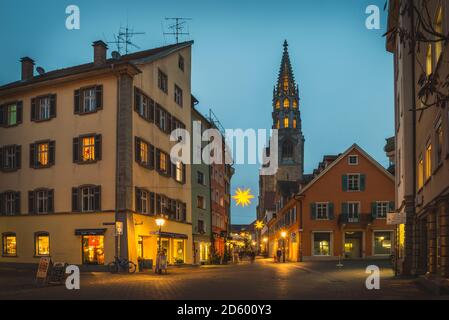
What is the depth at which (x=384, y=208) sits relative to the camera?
60.8 m

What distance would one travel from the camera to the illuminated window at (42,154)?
1577 inches

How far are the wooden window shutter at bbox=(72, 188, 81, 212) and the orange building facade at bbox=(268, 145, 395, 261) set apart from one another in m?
27.9

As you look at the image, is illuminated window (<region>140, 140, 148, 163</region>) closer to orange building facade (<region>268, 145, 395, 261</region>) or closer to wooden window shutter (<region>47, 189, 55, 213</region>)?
wooden window shutter (<region>47, 189, 55, 213</region>)

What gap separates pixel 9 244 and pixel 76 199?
677 centimetres

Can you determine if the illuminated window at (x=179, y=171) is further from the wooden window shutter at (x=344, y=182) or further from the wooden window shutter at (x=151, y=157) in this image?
the wooden window shutter at (x=344, y=182)

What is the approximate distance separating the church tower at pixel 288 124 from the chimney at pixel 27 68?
10022cm

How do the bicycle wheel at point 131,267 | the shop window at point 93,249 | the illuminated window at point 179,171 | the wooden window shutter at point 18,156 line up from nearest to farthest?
the bicycle wheel at point 131,267 → the shop window at point 93,249 → the wooden window shutter at point 18,156 → the illuminated window at point 179,171

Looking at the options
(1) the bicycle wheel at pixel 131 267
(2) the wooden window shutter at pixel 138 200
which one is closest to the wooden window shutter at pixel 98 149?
(2) the wooden window shutter at pixel 138 200

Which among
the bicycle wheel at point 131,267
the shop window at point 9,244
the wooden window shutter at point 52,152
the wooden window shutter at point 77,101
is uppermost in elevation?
the wooden window shutter at point 77,101

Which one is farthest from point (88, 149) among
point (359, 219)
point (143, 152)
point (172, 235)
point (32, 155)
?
point (359, 219)

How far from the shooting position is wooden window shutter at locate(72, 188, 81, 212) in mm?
38000
